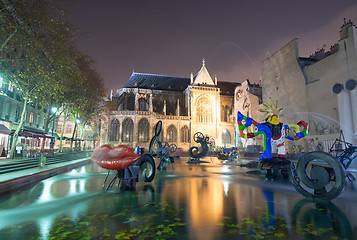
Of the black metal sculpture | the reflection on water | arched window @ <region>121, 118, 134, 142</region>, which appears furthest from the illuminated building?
the black metal sculpture

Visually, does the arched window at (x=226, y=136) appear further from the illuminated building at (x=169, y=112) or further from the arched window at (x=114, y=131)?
the arched window at (x=114, y=131)

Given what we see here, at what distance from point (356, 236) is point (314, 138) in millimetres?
23715

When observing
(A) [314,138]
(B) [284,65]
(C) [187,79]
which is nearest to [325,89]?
(A) [314,138]

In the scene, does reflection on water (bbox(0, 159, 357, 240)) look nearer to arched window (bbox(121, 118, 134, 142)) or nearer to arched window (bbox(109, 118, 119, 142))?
arched window (bbox(121, 118, 134, 142))

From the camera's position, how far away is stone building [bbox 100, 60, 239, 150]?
147 feet

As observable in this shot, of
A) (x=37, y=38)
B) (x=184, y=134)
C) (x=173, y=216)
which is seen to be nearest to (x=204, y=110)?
(x=184, y=134)

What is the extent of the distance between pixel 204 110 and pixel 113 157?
46.5m

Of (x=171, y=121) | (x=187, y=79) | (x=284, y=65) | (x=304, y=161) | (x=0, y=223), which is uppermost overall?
(x=187, y=79)

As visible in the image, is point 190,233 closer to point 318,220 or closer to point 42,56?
point 318,220

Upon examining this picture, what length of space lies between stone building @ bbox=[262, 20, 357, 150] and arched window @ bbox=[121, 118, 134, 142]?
29.2 m

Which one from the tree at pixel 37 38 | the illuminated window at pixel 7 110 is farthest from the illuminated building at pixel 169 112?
the tree at pixel 37 38

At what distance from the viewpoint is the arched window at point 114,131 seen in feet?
146

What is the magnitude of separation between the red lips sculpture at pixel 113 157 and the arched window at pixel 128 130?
3915 cm

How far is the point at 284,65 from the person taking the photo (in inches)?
1153
